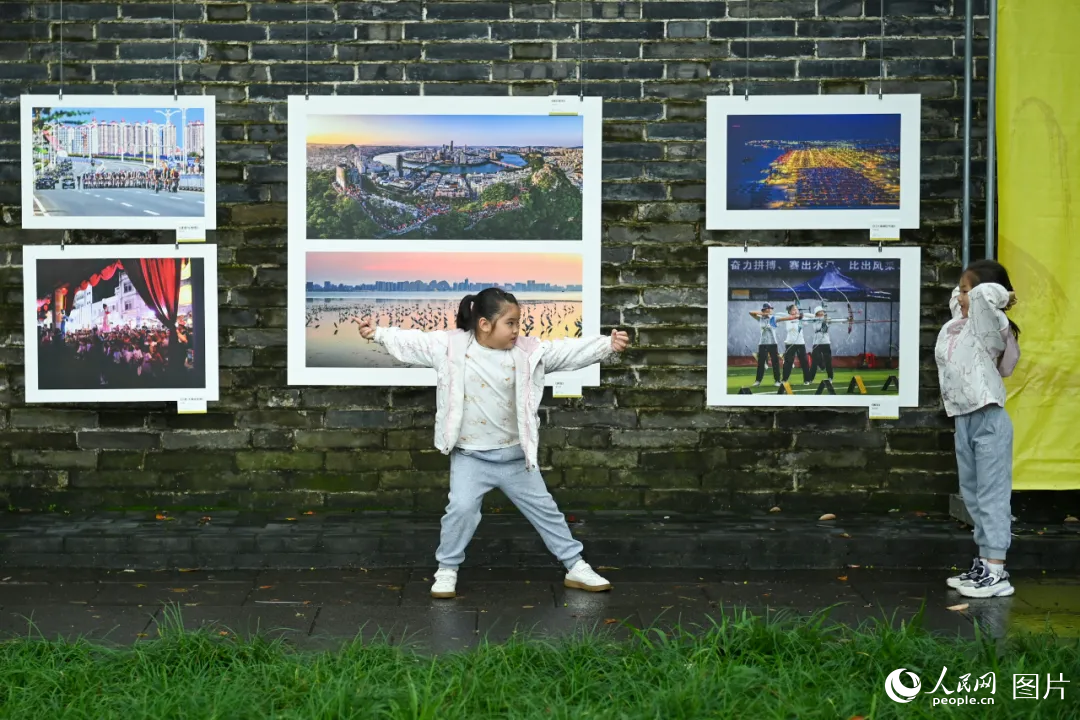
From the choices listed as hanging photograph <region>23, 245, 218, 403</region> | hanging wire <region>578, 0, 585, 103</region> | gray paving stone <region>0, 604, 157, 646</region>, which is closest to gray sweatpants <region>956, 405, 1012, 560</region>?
hanging wire <region>578, 0, 585, 103</region>

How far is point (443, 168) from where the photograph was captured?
28.3 feet

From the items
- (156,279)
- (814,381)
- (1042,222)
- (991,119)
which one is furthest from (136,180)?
(1042,222)

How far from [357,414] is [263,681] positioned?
3.81 metres

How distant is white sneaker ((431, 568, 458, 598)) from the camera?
7.08 metres

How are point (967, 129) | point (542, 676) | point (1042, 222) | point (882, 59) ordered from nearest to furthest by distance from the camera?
point (542, 676) < point (1042, 222) < point (967, 129) < point (882, 59)

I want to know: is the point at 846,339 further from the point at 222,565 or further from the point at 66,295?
the point at 66,295

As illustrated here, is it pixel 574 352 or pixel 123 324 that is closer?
pixel 574 352

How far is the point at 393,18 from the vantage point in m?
8.59

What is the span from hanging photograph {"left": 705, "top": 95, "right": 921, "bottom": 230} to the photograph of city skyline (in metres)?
1.14

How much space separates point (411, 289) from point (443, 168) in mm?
831

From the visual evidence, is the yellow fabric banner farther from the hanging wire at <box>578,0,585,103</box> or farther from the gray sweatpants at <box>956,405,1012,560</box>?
the hanging wire at <box>578,0,585,103</box>

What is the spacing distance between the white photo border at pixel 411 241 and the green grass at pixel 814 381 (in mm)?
945

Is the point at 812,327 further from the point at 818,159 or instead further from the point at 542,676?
the point at 542,676

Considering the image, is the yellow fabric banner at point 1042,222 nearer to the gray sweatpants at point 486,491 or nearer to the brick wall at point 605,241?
the brick wall at point 605,241
